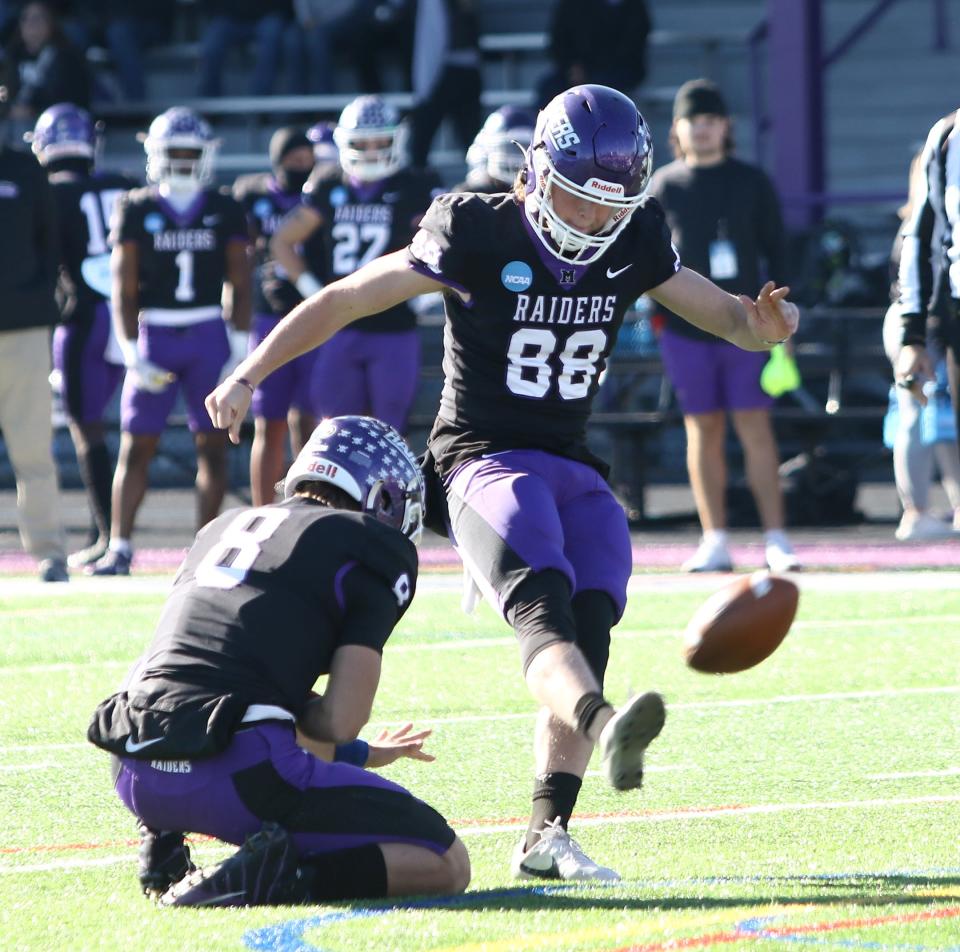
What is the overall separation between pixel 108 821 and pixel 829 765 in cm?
197

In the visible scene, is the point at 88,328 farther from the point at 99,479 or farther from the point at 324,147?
the point at 324,147

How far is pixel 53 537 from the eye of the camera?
388 inches

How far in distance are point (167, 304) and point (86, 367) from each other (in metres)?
0.82

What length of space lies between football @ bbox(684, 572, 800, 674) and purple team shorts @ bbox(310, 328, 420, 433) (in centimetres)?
555

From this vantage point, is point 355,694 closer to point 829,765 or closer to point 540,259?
point 540,259

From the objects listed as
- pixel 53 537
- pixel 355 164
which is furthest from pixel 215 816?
pixel 355 164

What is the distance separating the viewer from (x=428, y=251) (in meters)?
4.91

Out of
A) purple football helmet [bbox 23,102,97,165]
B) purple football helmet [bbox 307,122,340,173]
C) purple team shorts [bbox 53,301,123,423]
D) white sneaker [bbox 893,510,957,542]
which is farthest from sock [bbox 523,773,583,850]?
purple football helmet [bbox 307,122,340,173]

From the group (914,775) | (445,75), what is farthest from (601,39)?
(914,775)

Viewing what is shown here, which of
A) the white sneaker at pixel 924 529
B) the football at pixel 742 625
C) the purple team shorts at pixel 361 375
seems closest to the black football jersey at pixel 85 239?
the purple team shorts at pixel 361 375

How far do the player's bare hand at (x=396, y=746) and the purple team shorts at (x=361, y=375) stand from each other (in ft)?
17.5

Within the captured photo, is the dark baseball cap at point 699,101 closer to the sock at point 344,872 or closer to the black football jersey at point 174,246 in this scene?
the black football jersey at point 174,246

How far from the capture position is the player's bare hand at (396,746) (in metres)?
4.64

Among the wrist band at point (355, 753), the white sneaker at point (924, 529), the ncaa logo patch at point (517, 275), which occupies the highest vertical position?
the ncaa logo patch at point (517, 275)
